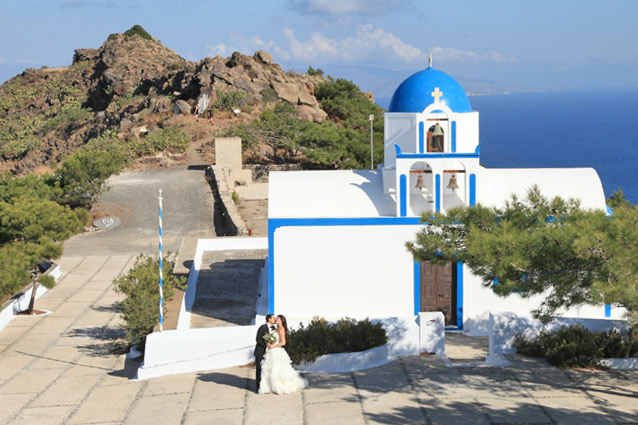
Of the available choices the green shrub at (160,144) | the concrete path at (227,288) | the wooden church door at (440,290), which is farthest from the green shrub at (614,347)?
the green shrub at (160,144)

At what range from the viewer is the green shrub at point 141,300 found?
15.0m

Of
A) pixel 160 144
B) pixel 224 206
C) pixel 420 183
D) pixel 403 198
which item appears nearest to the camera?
pixel 403 198

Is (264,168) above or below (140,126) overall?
below

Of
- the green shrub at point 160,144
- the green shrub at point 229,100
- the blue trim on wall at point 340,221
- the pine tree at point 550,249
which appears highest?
the green shrub at point 229,100

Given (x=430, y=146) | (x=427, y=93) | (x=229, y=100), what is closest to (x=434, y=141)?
(x=430, y=146)

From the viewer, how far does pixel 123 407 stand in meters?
11.7

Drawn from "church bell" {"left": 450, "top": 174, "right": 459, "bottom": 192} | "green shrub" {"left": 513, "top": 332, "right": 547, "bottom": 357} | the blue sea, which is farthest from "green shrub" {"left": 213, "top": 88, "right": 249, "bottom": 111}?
the blue sea

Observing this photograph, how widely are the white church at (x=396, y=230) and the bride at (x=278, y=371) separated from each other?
12.2 feet

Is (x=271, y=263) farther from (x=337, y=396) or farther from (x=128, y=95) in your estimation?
(x=128, y=95)

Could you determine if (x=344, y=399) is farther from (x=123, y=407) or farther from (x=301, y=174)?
(x=301, y=174)

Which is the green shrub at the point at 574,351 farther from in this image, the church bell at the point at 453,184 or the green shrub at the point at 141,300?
the green shrub at the point at 141,300

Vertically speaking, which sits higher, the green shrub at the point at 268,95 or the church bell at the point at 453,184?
the green shrub at the point at 268,95

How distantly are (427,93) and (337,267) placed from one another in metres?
4.18

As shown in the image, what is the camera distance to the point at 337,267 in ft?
50.6
